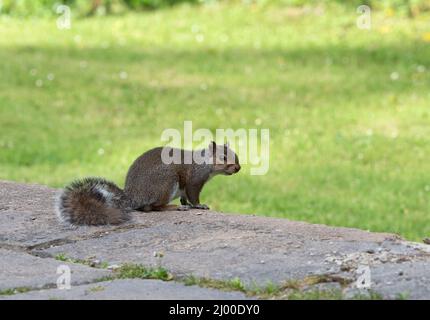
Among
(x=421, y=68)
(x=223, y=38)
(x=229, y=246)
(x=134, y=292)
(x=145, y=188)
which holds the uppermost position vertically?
(x=223, y=38)

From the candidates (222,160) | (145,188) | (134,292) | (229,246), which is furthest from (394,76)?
(134,292)

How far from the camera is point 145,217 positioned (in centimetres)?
555

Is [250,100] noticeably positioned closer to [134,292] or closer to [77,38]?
[77,38]

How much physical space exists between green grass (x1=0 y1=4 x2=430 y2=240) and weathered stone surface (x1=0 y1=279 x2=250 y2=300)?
4.25m

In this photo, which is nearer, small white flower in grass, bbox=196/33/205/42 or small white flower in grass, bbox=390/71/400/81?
small white flower in grass, bbox=390/71/400/81

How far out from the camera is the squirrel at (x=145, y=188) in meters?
5.31

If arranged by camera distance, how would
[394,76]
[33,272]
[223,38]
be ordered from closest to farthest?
[33,272] → [394,76] → [223,38]

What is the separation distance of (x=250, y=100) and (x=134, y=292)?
875 cm

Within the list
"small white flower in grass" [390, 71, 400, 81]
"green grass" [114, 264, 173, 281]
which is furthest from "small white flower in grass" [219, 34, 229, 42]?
"green grass" [114, 264, 173, 281]

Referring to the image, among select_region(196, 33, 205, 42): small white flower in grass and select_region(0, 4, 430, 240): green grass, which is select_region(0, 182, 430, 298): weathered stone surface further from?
select_region(196, 33, 205, 42): small white flower in grass

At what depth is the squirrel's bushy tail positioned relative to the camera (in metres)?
5.28

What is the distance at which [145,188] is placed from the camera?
5969 millimetres

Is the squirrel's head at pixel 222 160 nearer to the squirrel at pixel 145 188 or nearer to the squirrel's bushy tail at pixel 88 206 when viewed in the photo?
the squirrel at pixel 145 188
